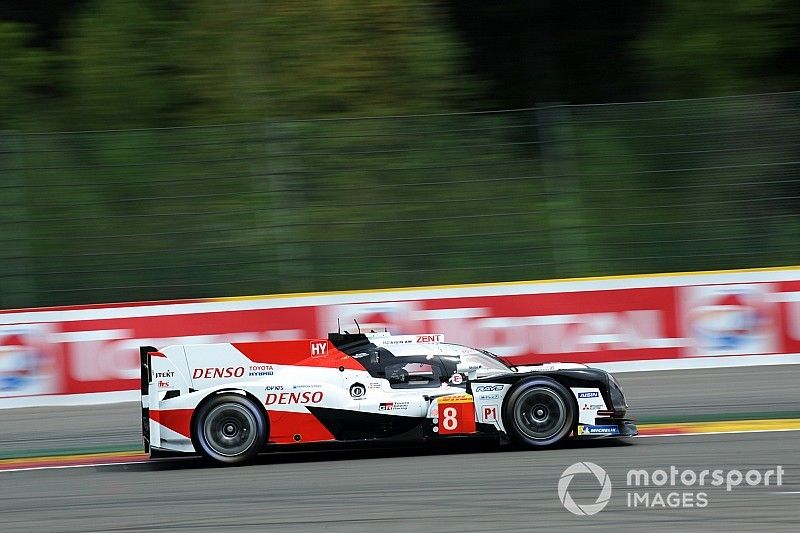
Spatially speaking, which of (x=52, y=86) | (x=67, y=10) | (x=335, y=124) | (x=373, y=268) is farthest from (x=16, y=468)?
(x=67, y=10)

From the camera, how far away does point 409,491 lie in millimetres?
7191

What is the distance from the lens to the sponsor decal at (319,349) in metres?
8.64

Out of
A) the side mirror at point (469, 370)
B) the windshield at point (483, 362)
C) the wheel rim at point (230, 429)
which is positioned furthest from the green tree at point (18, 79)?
the side mirror at point (469, 370)

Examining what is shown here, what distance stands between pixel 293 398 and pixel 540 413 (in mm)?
1866

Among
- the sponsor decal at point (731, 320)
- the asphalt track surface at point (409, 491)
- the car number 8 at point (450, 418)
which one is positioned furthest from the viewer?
the sponsor decal at point (731, 320)

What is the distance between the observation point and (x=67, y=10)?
18.6 m

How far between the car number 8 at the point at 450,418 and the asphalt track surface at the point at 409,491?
26cm

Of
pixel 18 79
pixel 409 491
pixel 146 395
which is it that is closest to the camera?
pixel 409 491

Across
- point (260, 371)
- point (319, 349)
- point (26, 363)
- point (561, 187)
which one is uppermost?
point (561, 187)

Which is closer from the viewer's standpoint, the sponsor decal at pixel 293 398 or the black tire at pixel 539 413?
the black tire at pixel 539 413

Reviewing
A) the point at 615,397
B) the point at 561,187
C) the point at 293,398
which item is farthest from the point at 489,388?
the point at 561,187

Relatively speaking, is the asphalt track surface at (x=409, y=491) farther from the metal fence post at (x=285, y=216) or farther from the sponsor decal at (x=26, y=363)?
the metal fence post at (x=285, y=216)

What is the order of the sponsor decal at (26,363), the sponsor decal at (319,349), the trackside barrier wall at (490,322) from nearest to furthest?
the sponsor decal at (319,349) → the sponsor decal at (26,363) → the trackside barrier wall at (490,322)

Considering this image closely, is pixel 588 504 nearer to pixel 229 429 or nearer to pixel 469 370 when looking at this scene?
pixel 469 370
